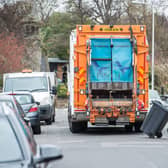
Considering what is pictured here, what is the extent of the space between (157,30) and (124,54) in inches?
1645

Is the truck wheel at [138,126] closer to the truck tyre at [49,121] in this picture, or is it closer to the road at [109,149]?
the road at [109,149]

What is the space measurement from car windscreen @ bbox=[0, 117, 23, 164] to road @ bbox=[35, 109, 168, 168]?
17.5ft

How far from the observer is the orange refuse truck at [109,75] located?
19391 mm

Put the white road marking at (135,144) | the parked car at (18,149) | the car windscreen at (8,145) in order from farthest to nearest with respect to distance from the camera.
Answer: the white road marking at (135,144) < the car windscreen at (8,145) < the parked car at (18,149)

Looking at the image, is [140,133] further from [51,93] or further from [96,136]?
A: [51,93]

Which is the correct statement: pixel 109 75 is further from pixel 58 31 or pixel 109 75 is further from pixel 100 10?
pixel 58 31

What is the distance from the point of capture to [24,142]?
6.64 metres

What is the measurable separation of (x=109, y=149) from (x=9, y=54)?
30717 mm

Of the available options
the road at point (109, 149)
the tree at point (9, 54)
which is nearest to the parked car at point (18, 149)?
the road at point (109, 149)

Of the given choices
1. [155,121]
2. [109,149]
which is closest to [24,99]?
[155,121]

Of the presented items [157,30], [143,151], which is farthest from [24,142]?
[157,30]

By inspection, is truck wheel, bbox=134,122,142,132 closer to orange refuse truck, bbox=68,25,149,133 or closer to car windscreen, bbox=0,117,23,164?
orange refuse truck, bbox=68,25,149,133

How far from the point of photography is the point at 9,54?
45.4 m

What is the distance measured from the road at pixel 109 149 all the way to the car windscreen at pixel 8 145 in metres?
5.34
